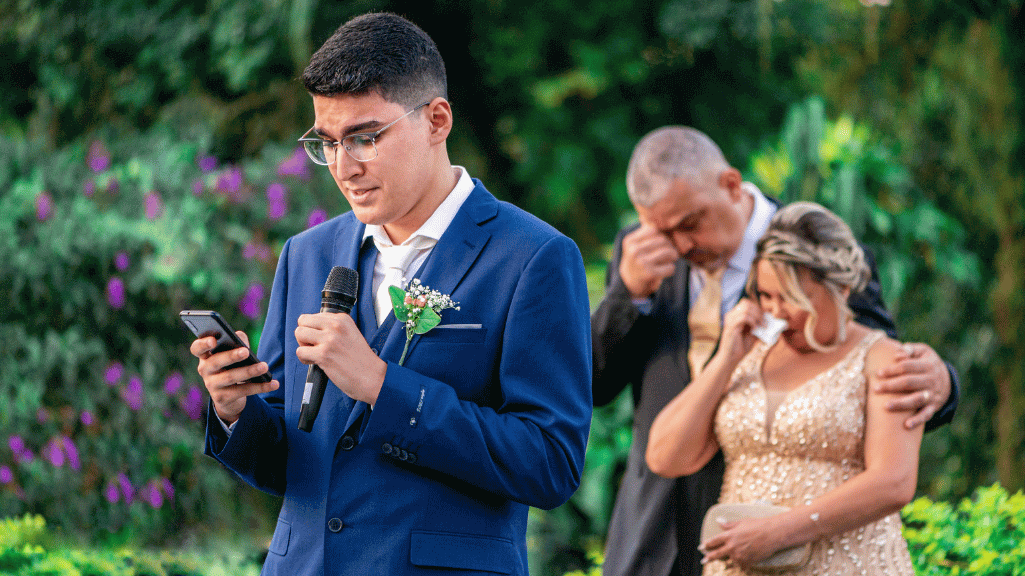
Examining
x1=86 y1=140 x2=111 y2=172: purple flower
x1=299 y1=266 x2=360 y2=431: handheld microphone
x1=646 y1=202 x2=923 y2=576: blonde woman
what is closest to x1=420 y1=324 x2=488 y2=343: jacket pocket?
x1=299 y1=266 x2=360 y2=431: handheld microphone

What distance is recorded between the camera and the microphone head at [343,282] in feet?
6.12

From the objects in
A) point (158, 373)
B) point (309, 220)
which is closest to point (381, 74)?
point (309, 220)

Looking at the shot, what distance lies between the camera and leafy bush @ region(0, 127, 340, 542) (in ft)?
19.2

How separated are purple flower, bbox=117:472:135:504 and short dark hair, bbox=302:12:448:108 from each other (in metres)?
4.60

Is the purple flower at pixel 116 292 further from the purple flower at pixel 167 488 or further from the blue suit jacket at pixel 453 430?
the blue suit jacket at pixel 453 430

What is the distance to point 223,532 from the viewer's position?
5.89 metres

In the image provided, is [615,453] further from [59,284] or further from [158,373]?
[59,284]

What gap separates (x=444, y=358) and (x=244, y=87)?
6.65m

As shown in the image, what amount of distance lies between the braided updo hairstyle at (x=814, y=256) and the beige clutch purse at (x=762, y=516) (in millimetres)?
506

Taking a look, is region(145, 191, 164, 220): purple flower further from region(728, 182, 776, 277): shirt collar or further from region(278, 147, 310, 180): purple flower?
region(728, 182, 776, 277): shirt collar

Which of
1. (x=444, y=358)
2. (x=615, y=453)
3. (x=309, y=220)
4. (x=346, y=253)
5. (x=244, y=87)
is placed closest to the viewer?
(x=444, y=358)

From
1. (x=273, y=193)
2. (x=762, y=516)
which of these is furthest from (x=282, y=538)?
(x=273, y=193)

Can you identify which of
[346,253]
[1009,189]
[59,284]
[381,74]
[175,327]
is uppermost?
[381,74]

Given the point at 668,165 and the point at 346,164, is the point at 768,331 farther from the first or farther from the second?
the point at 346,164
